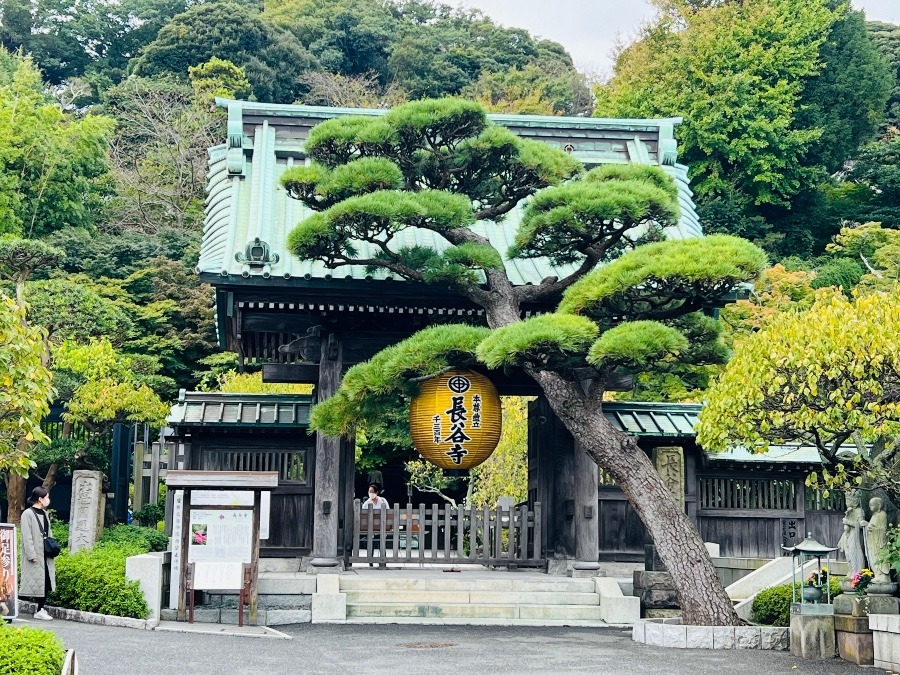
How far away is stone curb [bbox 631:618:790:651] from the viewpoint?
37.3 feet

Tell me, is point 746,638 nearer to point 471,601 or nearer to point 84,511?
point 471,601

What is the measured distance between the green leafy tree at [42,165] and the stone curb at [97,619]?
23333 millimetres

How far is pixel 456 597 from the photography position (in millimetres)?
13898

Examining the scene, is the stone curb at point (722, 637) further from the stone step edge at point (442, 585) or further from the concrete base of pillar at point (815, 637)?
the stone step edge at point (442, 585)

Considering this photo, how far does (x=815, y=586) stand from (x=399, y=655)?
476cm

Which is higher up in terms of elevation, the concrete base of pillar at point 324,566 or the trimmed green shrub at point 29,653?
the concrete base of pillar at point 324,566

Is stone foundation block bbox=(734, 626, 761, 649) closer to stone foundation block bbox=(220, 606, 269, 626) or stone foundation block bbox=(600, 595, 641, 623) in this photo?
stone foundation block bbox=(600, 595, 641, 623)

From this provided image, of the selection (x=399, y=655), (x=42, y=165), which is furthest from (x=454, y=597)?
(x=42, y=165)

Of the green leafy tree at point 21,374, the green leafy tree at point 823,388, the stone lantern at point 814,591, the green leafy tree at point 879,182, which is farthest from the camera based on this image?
the green leafy tree at point 879,182

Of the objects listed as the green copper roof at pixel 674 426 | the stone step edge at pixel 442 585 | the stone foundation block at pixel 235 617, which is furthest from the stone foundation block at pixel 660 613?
the stone foundation block at pixel 235 617

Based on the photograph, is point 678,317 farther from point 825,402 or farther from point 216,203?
point 216,203

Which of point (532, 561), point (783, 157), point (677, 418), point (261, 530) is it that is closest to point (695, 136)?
point (783, 157)

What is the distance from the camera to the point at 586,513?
15133mm

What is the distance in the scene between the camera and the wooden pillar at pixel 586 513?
15047mm
